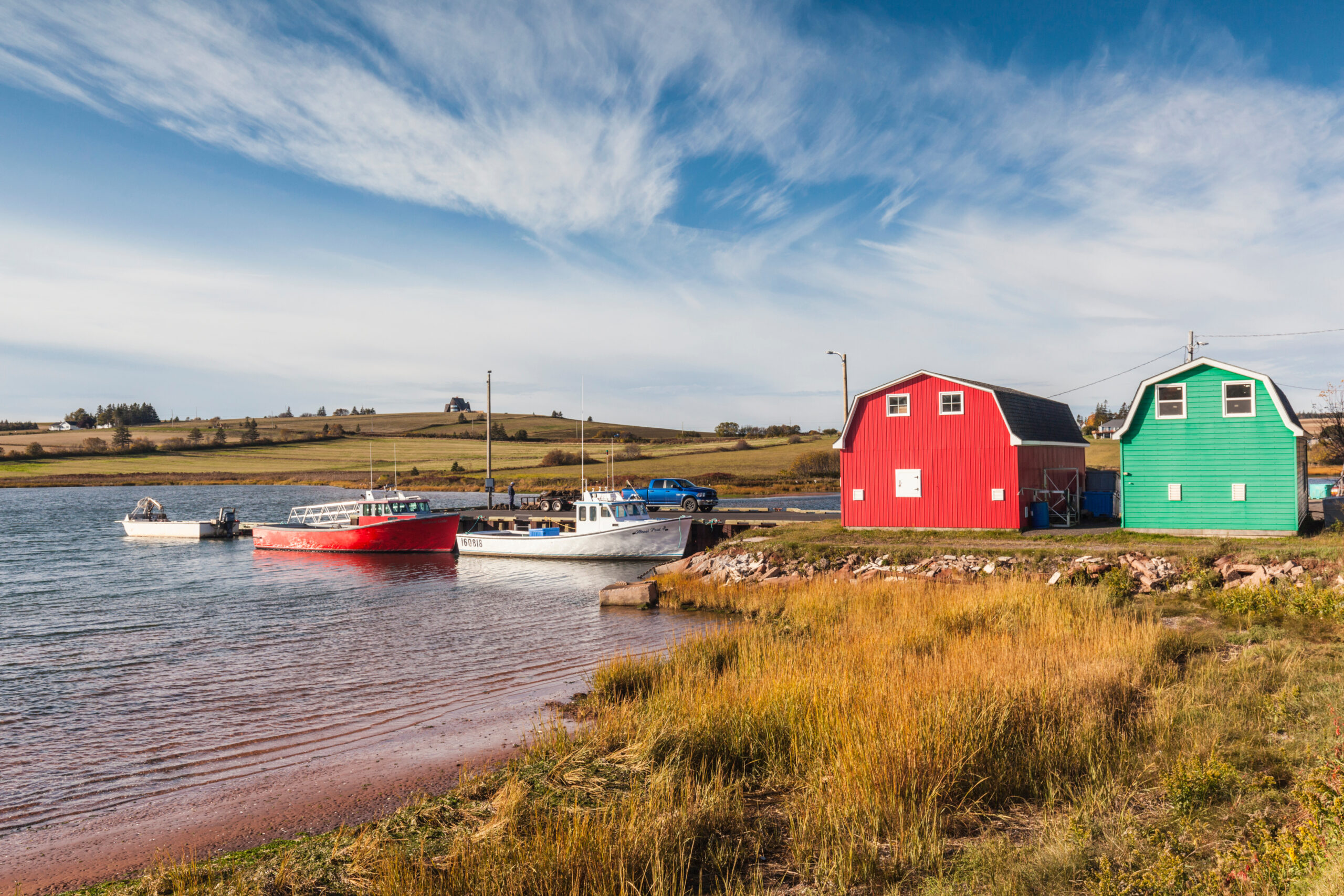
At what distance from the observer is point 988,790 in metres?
6.71

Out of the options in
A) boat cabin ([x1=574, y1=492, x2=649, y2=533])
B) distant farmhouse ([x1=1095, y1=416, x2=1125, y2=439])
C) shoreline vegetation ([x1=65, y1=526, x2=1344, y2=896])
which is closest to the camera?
shoreline vegetation ([x1=65, y1=526, x2=1344, y2=896])

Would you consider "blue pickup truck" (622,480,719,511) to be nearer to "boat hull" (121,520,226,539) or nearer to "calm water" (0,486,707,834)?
"calm water" (0,486,707,834)

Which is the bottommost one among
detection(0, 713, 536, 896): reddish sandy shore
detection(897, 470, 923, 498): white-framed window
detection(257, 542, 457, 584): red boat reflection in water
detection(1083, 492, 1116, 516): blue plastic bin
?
detection(257, 542, 457, 584): red boat reflection in water

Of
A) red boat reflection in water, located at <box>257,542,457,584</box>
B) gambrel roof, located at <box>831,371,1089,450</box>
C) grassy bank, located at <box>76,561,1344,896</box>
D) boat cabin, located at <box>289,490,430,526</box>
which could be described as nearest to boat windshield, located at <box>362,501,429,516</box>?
boat cabin, located at <box>289,490,430,526</box>

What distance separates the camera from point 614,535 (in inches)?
1315

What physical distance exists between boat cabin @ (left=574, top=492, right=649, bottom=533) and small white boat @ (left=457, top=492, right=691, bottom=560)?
2cm

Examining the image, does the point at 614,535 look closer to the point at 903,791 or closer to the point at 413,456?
the point at 903,791

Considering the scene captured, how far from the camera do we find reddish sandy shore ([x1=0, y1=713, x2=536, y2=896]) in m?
7.61

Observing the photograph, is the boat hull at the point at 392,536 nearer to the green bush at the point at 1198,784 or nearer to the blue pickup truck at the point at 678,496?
the blue pickup truck at the point at 678,496

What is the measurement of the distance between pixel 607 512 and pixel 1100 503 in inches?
761

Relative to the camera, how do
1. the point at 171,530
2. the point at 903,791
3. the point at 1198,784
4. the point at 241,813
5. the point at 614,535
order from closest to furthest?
the point at 1198,784, the point at 903,791, the point at 241,813, the point at 614,535, the point at 171,530

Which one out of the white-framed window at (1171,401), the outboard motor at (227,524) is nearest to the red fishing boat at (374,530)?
the outboard motor at (227,524)

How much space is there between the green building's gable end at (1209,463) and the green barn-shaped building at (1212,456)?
22 millimetres

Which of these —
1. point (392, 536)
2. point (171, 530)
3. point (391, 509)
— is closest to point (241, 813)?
point (392, 536)
